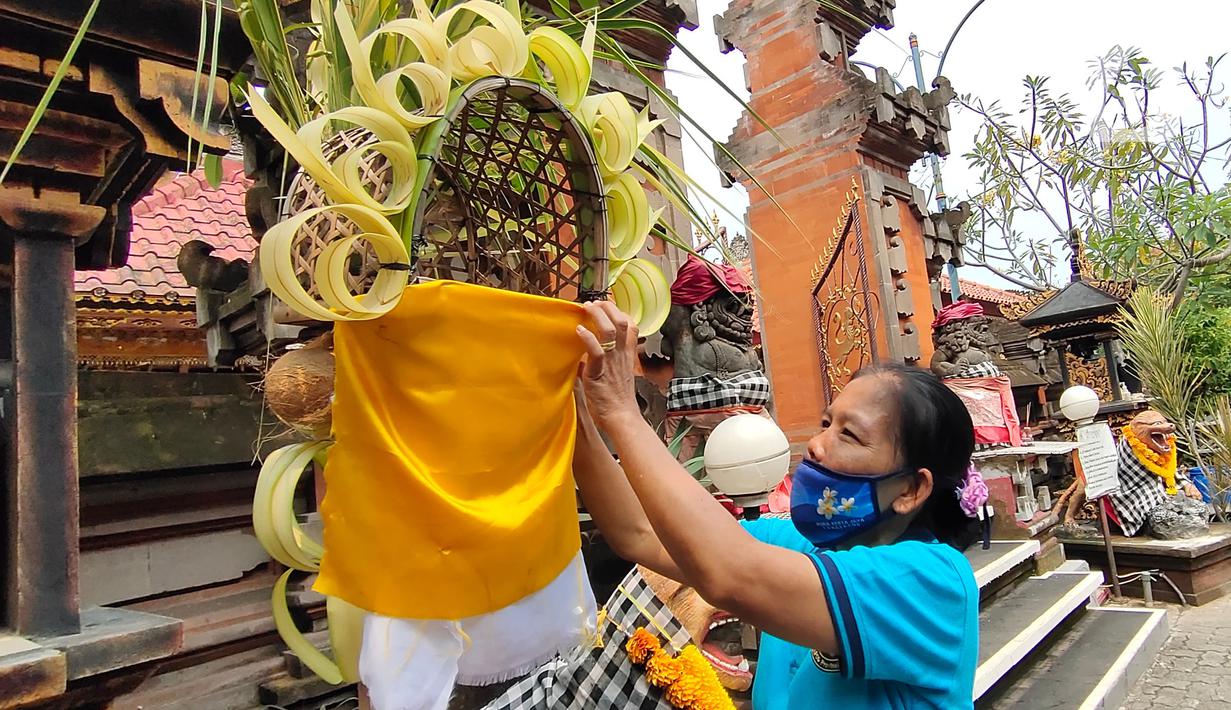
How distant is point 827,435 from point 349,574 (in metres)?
0.93

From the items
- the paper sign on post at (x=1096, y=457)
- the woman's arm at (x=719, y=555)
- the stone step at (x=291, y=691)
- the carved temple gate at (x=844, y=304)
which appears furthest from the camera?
the carved temple gate at (x=844, y=304)

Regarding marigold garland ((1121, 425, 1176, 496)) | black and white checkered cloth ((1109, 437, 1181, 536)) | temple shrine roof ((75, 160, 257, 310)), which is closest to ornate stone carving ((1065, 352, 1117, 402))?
marigold garland ((1121, 425, 1176, 496))

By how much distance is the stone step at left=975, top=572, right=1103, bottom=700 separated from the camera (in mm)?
4340

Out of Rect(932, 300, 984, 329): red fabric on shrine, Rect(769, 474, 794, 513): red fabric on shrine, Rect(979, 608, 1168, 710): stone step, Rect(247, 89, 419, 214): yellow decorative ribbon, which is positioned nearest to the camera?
Rect(247, 89, 419, 214): yellow decorative ribbon

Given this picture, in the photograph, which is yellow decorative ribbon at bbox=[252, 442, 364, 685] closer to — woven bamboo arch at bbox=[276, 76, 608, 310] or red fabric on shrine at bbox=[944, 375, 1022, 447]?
woven bamboo arch at bbox=[276, 76, 608, 310]

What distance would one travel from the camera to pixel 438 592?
3.63 ft

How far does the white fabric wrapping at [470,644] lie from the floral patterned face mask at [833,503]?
1.53 ft

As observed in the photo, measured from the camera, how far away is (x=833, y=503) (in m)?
1.47

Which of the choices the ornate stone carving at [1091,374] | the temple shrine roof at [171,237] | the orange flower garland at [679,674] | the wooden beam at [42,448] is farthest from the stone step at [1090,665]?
the ornate stone carving at [1091,374]

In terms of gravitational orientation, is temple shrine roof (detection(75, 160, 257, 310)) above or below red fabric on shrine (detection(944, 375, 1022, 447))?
above

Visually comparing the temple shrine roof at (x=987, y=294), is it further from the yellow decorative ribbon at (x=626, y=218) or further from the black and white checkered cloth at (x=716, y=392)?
the yellow decorative ribbon at (x=626, y=218)

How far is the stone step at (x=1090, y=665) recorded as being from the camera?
4.54 metres

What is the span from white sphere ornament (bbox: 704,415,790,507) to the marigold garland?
7.02m

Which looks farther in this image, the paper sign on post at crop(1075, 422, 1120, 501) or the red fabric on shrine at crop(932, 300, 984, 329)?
the red fabric on shrine at crop(932, 300, 984, 329)
